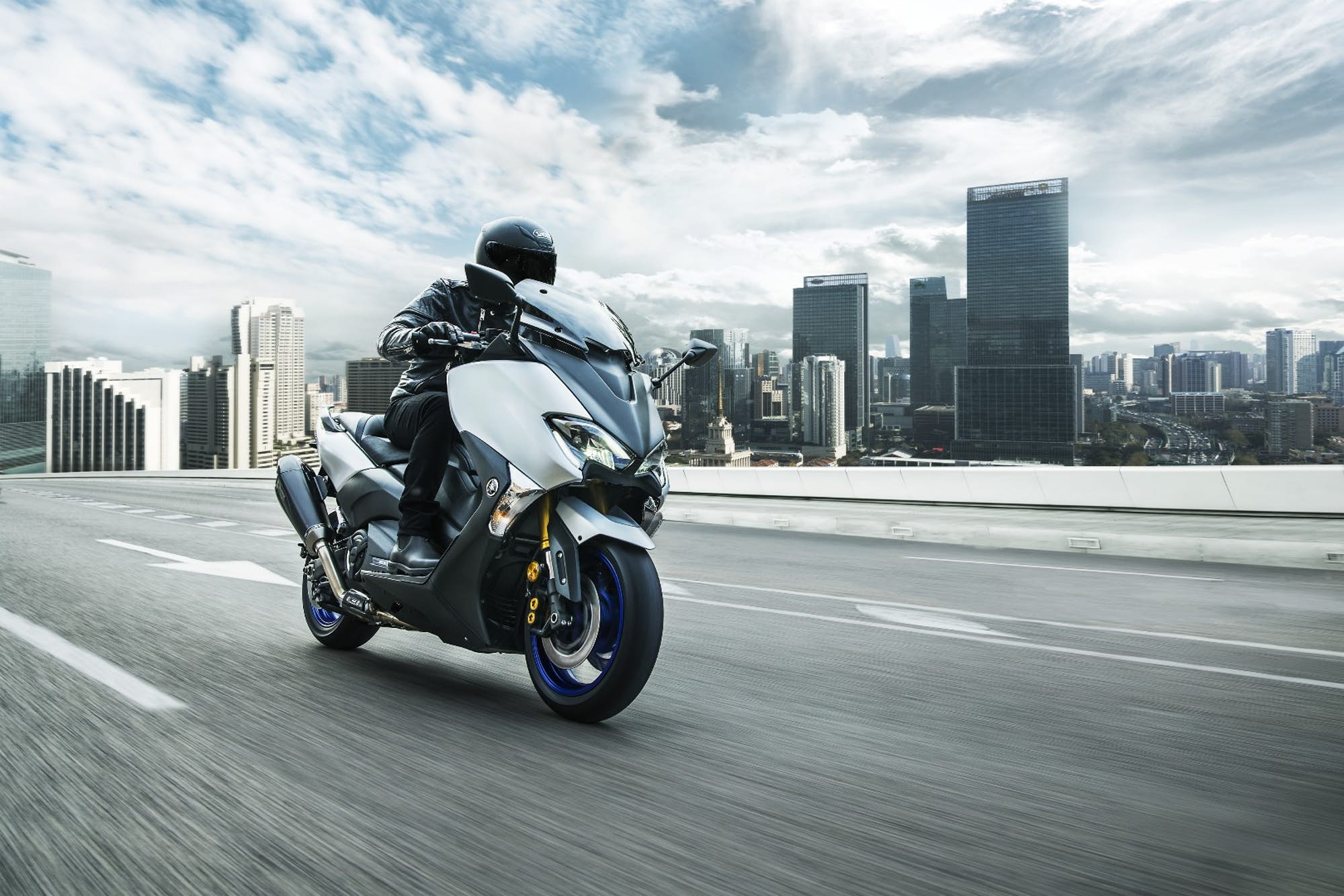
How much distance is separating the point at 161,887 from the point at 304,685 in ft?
6.33

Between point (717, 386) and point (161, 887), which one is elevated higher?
point (717, 386)

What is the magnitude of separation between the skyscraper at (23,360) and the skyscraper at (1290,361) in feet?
380

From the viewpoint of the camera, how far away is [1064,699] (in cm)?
387

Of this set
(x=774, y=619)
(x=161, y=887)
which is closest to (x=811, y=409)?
(x=774, y=619)

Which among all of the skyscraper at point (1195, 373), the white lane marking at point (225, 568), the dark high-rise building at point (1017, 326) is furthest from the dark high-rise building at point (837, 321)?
the white lane marking at point (225, 568)

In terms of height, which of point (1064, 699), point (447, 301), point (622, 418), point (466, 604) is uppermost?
point (447, 301)

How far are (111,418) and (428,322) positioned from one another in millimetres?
107869

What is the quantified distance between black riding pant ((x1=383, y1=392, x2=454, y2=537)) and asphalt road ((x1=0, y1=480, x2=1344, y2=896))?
0.71 metres

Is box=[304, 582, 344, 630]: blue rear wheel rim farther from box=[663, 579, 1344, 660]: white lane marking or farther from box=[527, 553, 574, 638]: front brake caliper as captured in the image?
box=[663, 579, 1344, 660]: white lane marking

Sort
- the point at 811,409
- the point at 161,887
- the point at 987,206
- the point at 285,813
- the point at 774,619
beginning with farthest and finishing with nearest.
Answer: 1. the point at 987,206
2. the point at 811,409
3. the point at 774,619
4. the point at 285,813
5. the point at 161,887

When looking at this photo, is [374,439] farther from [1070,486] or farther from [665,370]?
[1070,486]

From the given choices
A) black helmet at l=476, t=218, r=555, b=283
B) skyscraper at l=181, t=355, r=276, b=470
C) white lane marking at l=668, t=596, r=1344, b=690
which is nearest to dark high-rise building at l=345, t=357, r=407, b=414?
black helmet at l=476, t=218, r=555, b=283

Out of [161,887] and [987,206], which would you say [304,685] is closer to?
[161,887]

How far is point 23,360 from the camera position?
452ft
